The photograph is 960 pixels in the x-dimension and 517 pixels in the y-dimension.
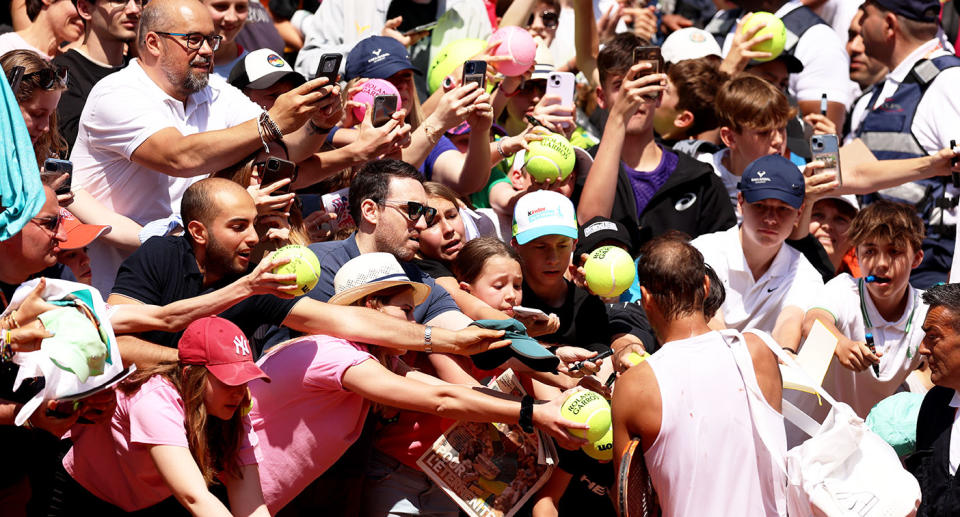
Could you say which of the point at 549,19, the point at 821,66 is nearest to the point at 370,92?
the point at 549,19

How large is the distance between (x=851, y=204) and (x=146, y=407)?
4.85 metres

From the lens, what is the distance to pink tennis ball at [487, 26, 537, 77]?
6.98 meters

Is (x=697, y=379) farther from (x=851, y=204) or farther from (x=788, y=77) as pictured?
(x=788, y=77)

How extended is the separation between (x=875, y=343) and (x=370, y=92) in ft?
10.1

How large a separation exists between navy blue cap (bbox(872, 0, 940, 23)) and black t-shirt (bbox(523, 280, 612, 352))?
323cm

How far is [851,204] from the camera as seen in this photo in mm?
7598

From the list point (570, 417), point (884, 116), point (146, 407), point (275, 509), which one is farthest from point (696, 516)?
point (884, 116)

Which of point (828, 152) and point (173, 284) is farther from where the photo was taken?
point (828, 152)

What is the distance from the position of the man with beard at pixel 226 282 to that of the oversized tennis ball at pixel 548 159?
1887 millimetres

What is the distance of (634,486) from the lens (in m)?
4.46

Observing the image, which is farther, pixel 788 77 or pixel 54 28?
pixel 788 77

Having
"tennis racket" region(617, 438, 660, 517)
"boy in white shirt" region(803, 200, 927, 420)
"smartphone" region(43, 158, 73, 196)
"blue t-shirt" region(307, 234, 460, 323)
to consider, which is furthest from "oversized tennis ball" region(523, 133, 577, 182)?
"smartphone" region(43, 158, 73, 196)

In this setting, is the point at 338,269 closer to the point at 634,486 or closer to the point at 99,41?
the point at 634,486

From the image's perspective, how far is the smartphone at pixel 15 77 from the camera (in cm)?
521
